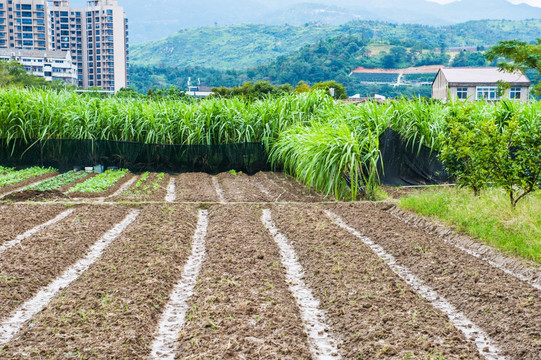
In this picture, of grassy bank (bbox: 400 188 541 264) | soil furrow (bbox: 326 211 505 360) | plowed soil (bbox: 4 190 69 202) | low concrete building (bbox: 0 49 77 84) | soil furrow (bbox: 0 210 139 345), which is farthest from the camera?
low concrete building (bbox: 0 49 77 84)

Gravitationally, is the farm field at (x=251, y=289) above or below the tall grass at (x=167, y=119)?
below

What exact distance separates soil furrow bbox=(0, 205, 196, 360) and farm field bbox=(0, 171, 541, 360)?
0.04 ft

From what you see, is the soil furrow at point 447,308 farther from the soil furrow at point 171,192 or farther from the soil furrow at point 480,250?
the soil furrow at point 171,192

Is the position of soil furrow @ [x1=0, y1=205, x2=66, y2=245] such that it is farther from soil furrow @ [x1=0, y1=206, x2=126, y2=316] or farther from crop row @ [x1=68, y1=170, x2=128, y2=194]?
crop row @ [x1=68, y1=170, x2=128, y2=194]

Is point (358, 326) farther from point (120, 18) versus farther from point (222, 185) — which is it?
point (120, 18)

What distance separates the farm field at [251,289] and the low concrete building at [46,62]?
84.8m

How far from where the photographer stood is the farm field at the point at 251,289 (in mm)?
2998

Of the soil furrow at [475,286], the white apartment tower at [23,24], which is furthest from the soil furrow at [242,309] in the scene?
the white apartment tower at [23,24]

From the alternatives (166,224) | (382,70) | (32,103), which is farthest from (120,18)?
(166,224)

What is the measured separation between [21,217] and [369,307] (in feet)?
14.9

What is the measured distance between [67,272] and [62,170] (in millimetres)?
7533

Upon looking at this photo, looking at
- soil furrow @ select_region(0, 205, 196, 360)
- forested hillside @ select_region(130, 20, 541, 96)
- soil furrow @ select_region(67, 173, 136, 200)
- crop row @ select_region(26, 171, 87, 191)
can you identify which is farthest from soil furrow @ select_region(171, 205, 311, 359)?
forested hillside @ select_region(130, 20, 541, 96)

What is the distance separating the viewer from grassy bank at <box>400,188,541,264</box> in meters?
4.75

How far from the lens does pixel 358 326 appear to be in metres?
3.24
